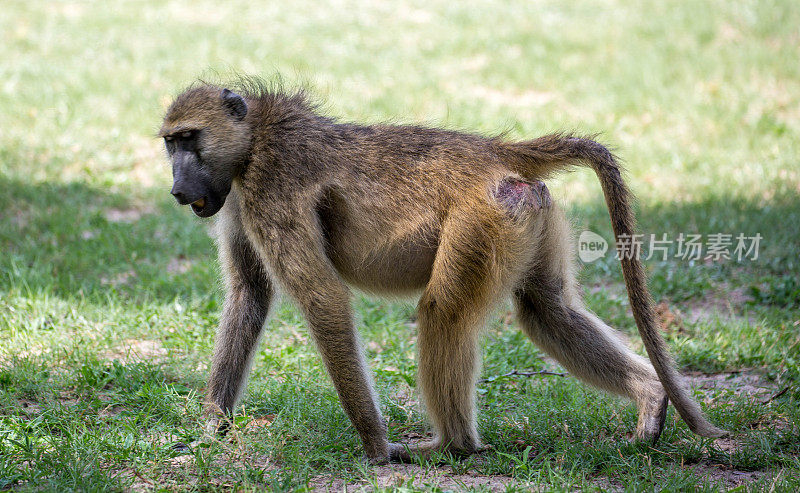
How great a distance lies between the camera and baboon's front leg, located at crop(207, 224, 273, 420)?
382 centimetres

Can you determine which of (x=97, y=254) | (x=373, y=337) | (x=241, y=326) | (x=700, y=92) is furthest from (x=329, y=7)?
(x=241, y=326)

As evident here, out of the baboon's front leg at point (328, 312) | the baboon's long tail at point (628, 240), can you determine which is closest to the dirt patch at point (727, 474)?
the baboon's long tail at point (628, 240)

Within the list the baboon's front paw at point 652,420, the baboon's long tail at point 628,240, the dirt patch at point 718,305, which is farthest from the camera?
the dirt patch at point 718,305

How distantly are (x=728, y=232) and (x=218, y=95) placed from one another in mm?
4366

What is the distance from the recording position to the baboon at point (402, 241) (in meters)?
3.33

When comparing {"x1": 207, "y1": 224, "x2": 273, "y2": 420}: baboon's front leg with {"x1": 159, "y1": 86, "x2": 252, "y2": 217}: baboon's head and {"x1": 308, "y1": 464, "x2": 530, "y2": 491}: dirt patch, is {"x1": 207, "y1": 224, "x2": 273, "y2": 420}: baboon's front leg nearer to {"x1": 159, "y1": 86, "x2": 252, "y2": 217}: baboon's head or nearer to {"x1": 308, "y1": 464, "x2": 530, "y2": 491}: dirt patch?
{"x1": 159, "y1": 86, "x2": 252, "y2": 217}: baboon's head

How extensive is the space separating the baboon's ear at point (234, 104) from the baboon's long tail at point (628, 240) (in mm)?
1200

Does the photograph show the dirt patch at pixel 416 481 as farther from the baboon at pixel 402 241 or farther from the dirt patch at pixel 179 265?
the dirt patch at pixel 179 265

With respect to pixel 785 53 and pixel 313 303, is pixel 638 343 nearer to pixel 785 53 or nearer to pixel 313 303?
pixel 313 303

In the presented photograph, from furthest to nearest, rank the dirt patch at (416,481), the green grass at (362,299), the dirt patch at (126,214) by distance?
1. the dirt patch at (126,214)
2. the green grass at (362,299)
3. the dirt patch at (416,481)

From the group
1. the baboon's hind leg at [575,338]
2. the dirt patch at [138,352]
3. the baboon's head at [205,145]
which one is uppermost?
the baboon's head at [205,145]

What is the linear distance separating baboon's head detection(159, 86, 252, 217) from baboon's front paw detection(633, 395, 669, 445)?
2108 millimetres

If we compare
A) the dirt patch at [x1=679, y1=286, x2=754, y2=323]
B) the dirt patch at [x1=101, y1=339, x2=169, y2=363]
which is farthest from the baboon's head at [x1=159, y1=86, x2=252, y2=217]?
the dirt patch at [x1=679, y1=286, x2=754, y2=323]

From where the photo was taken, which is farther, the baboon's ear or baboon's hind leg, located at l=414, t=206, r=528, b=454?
the baboon's ear
